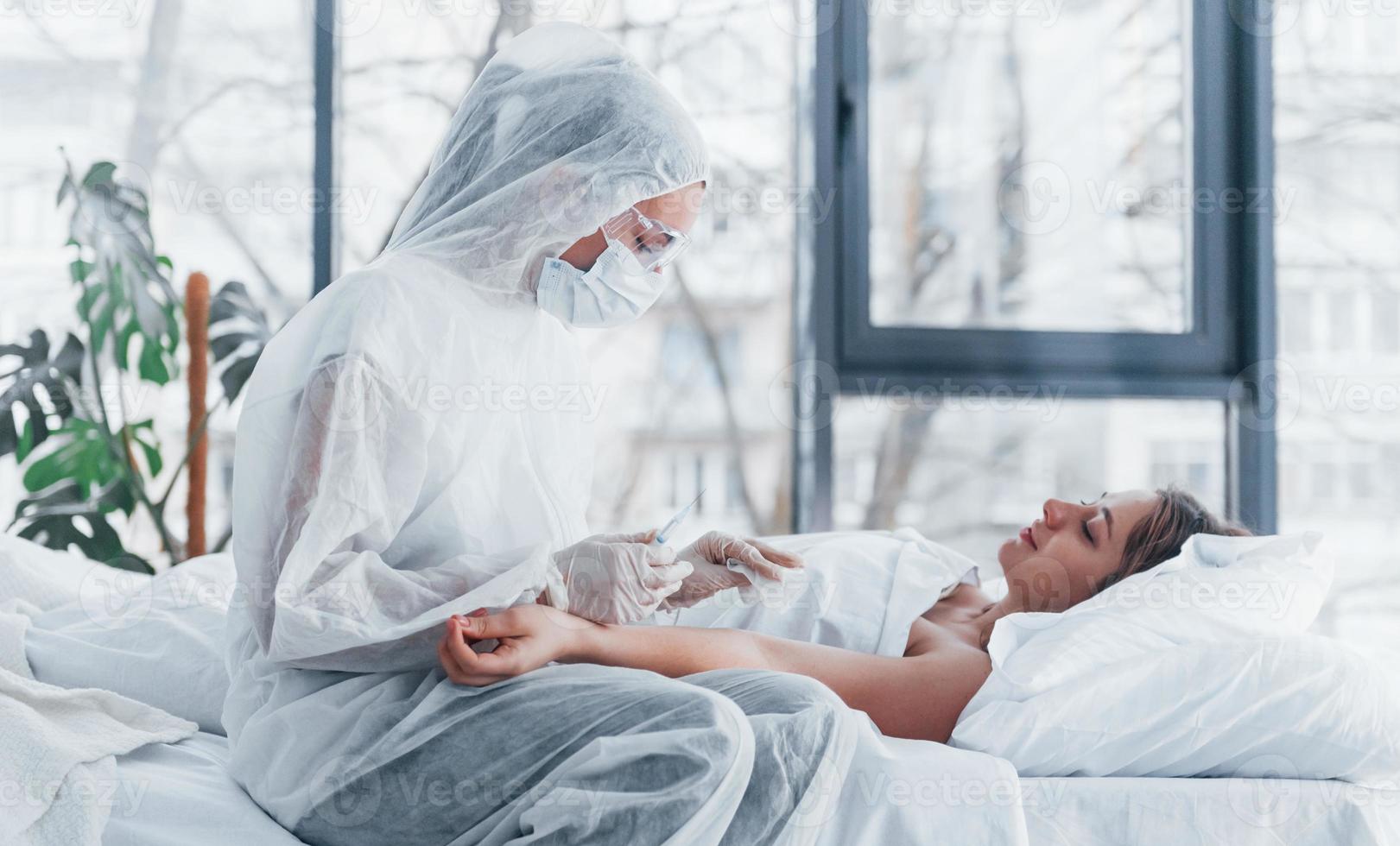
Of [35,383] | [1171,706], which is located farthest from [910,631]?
[35,383]

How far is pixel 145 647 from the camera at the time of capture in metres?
1.32

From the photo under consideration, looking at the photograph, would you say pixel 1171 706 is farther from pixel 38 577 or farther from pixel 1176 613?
pixel 38 577

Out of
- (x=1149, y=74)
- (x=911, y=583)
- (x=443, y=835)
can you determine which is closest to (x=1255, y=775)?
(x=911, y=583)

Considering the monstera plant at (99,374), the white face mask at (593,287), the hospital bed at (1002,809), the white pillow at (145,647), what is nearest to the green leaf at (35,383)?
the monstera plant at (99,374)

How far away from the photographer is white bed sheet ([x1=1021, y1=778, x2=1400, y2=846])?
1029mm

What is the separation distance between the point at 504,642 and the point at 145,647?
0.62 metres

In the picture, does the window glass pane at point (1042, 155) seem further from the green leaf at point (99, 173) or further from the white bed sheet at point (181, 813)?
the white bed sheet at point (181, 813)

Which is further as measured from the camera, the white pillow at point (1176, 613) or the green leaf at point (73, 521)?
the green leaf at point (73, 521)

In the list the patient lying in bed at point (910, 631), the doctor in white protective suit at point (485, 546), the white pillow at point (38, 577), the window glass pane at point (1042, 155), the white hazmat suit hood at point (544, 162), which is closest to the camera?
the doctor in white protective suit at point (485, 546)

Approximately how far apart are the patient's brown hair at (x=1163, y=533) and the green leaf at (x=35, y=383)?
1829mm

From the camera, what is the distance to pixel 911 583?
4.70 feet

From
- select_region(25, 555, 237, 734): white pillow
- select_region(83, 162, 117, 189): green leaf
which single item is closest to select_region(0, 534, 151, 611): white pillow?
select_region(25, 555, 237, 734): white pillow

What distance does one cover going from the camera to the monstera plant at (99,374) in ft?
6.20

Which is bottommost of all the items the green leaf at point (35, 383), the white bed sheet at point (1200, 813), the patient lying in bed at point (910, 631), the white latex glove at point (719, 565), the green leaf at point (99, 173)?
the white bed sheet at point (1200, 813)
